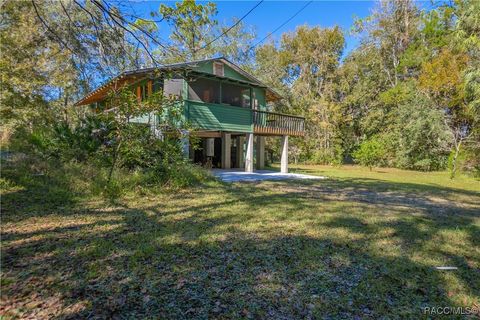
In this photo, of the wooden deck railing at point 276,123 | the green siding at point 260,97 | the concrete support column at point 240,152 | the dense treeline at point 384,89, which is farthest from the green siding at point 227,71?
the dense treeline at point 384,89

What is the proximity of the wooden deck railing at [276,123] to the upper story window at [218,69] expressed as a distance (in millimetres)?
2302

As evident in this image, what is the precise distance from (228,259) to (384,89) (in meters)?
28.0

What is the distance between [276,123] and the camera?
14305mm

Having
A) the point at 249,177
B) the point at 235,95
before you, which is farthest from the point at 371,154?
the point at 249,177

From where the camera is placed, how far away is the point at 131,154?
740 centimetres

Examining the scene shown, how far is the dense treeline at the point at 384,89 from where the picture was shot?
19.0 metres

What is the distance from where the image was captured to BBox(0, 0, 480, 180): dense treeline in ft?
14.6

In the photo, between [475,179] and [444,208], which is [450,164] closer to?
[475,179]

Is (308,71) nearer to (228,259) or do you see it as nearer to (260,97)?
(260,97)

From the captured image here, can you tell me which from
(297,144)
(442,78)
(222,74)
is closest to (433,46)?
(442,78)

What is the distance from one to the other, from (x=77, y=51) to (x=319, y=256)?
4.91 metres

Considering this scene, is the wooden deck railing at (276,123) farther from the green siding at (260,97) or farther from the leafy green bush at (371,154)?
the leafy green bush at (371,154)

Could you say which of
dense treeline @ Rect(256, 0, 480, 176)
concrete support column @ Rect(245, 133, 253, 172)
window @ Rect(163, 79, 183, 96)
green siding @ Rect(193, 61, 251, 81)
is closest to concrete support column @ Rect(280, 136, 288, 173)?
concrete support column @ Rect(245, 133, 253, 172)

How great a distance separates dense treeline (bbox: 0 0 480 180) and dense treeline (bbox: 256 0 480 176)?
9 centimetres
